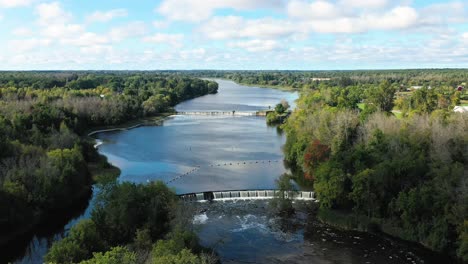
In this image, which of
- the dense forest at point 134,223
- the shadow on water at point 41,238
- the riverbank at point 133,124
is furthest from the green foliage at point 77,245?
the riverbank at point 133,124

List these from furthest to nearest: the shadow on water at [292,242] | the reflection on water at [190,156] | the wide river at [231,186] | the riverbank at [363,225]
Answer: the reflection on water at [190,156]
the riverbank at [363,225]
the wide river at [231,186]
the shadow on water at [292,242]

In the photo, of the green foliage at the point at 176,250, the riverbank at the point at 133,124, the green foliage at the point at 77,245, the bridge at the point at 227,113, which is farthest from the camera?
the bridge at the point at 227,113

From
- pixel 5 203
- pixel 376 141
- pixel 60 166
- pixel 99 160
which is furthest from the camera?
pixel 99 160

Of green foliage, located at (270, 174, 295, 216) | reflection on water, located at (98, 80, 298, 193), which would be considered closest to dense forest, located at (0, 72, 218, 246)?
reflection on water, located at (98, 80, 298, 193)

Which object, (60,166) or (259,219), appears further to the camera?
(60,166)

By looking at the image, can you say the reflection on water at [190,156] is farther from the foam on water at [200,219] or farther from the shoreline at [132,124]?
the foam on water at [200,219]

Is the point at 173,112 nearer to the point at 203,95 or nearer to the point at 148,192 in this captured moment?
the point at 203,95

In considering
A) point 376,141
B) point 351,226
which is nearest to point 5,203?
point 351,226

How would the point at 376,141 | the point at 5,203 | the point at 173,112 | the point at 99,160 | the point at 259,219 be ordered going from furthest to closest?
the point at 173,112 → the point at 99,160 → the point at 376,141 → the point at 259,219 → the point at 5,203
